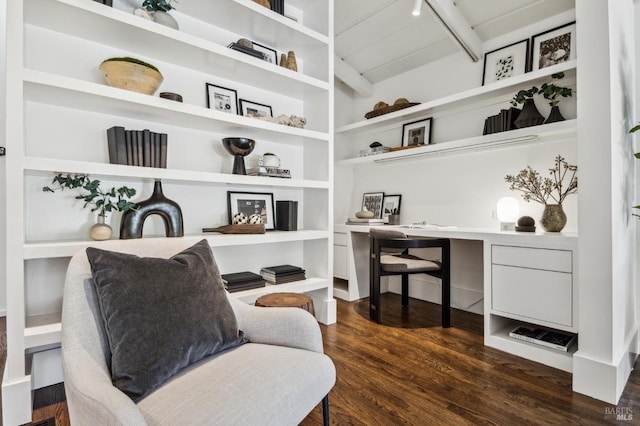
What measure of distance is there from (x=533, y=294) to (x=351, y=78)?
2825 mm

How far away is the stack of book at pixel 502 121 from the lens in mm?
2584

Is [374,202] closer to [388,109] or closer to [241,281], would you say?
[388,109]

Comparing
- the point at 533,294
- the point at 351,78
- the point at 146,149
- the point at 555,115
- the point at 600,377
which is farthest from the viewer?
the point at 351,78

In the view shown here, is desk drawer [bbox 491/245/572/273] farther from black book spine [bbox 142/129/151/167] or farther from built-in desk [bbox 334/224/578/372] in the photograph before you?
black book spine [bbox 142/129/151/167]

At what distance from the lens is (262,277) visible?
2469mm

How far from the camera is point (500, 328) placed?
2.32 metres

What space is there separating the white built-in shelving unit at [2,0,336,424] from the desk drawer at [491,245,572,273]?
1234mm

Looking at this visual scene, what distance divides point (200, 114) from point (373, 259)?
171cm

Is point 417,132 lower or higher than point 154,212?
higher

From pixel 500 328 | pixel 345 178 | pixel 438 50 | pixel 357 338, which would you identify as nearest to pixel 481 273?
pixel 500 328

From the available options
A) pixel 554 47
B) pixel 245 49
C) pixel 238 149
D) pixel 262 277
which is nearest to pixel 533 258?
pixel 554 47

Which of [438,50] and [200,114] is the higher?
[438,50]

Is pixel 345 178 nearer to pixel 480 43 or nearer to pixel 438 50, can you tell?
pixel 438 50

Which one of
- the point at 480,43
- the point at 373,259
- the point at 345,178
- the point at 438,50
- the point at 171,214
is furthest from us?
the point at 345,178
